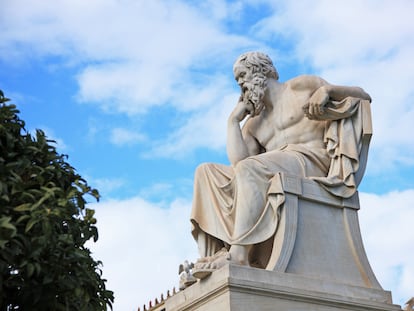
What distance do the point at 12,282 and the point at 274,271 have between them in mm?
3402

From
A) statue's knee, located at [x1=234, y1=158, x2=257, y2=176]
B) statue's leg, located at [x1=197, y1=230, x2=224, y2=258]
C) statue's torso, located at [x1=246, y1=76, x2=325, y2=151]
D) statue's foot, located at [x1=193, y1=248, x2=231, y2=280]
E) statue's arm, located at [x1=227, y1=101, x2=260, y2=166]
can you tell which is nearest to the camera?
statue's foot, located at [x1=193, y1=248, x2=231, y2=280]

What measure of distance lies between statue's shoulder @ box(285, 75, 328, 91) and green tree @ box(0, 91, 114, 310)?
432cm

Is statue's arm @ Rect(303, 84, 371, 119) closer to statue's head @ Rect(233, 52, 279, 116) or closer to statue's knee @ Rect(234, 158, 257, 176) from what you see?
statue's head @ Rect(233, 52, 279, 116)

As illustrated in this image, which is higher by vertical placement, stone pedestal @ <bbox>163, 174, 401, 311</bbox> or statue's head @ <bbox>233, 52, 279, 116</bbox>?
statue's head @ <bbox>233, 52, 279, 116</bbox>

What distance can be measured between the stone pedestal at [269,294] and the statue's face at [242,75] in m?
2.54

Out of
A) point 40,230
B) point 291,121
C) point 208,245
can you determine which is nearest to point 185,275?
point 208,245

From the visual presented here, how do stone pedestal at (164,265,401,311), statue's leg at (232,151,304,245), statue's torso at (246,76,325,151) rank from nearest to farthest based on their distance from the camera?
stone pedestal at (164,265,401,311) < statue's leg at (232,151,304,245) < statue's torso at (246,76,325,151)

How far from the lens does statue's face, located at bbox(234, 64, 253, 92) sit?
8.97 metres

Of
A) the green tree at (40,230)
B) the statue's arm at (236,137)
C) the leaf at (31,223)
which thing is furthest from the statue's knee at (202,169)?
the leaf at (31,223)

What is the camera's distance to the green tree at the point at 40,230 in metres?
4.60

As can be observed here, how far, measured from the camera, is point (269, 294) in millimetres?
7387

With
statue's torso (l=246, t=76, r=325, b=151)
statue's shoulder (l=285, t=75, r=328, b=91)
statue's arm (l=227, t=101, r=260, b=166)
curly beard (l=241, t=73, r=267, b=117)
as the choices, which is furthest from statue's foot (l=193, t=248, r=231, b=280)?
statue's shoulder (l=285, t=75, r=328, b=91)

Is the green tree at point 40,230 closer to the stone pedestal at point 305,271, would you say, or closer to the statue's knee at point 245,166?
the stone pedestal at point 305,271

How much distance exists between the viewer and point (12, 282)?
4805mm
